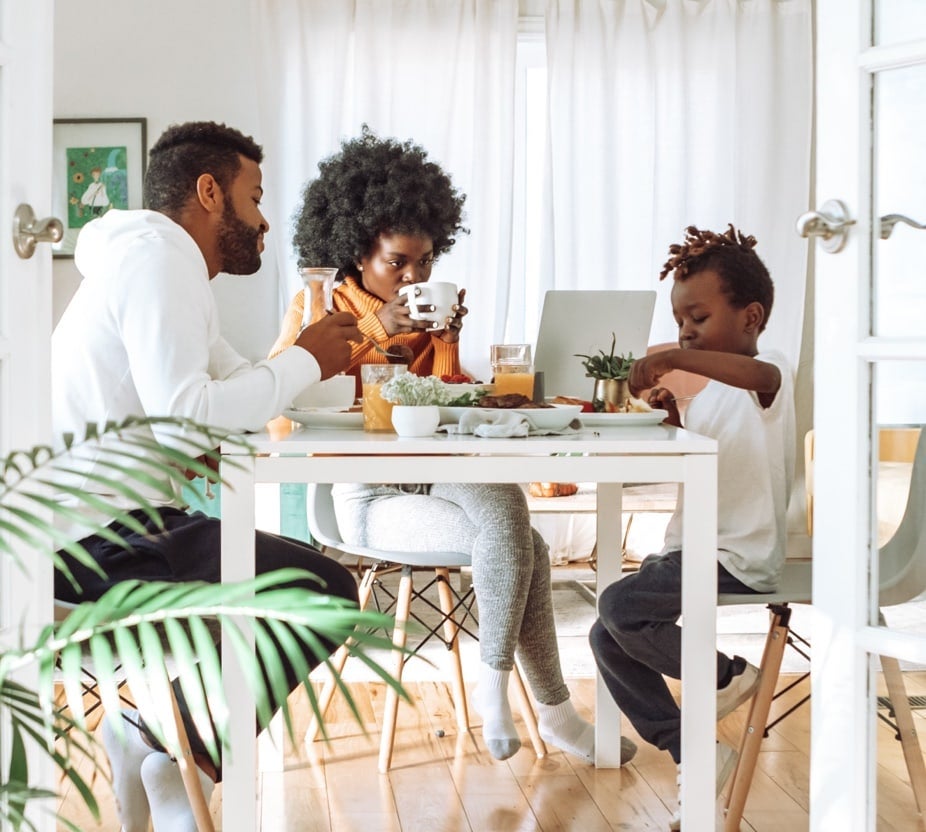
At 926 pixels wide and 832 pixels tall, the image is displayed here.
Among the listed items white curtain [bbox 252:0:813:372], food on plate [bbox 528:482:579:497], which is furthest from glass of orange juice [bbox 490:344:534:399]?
white curtain [bbox 252:0:813:372]

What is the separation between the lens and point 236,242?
7.14ft

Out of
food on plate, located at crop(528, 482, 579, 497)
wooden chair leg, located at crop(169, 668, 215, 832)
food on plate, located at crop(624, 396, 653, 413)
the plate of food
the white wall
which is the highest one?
the white wall

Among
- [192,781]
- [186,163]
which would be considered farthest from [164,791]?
[186,163]

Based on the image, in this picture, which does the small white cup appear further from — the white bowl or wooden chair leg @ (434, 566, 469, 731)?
wooden chair leg @ (434, 566, 469, 731)

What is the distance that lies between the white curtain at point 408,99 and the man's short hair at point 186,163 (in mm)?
2316

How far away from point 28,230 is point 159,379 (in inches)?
14.6

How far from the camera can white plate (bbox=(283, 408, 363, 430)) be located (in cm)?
177

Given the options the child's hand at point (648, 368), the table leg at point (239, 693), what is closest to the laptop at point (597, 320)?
the child's hand at point (648, 368)

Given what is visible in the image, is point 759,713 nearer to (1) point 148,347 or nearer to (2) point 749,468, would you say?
(2) point 749,468

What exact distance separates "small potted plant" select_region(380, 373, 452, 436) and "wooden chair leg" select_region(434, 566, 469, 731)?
2.80 feet

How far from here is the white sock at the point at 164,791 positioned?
6.00ft

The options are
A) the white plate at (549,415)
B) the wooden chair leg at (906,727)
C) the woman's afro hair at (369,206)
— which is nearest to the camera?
the wooden chair leg at (906,727)

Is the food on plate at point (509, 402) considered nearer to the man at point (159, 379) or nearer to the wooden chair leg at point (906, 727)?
the man at point (159, 379)

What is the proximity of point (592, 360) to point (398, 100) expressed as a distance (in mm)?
2933
